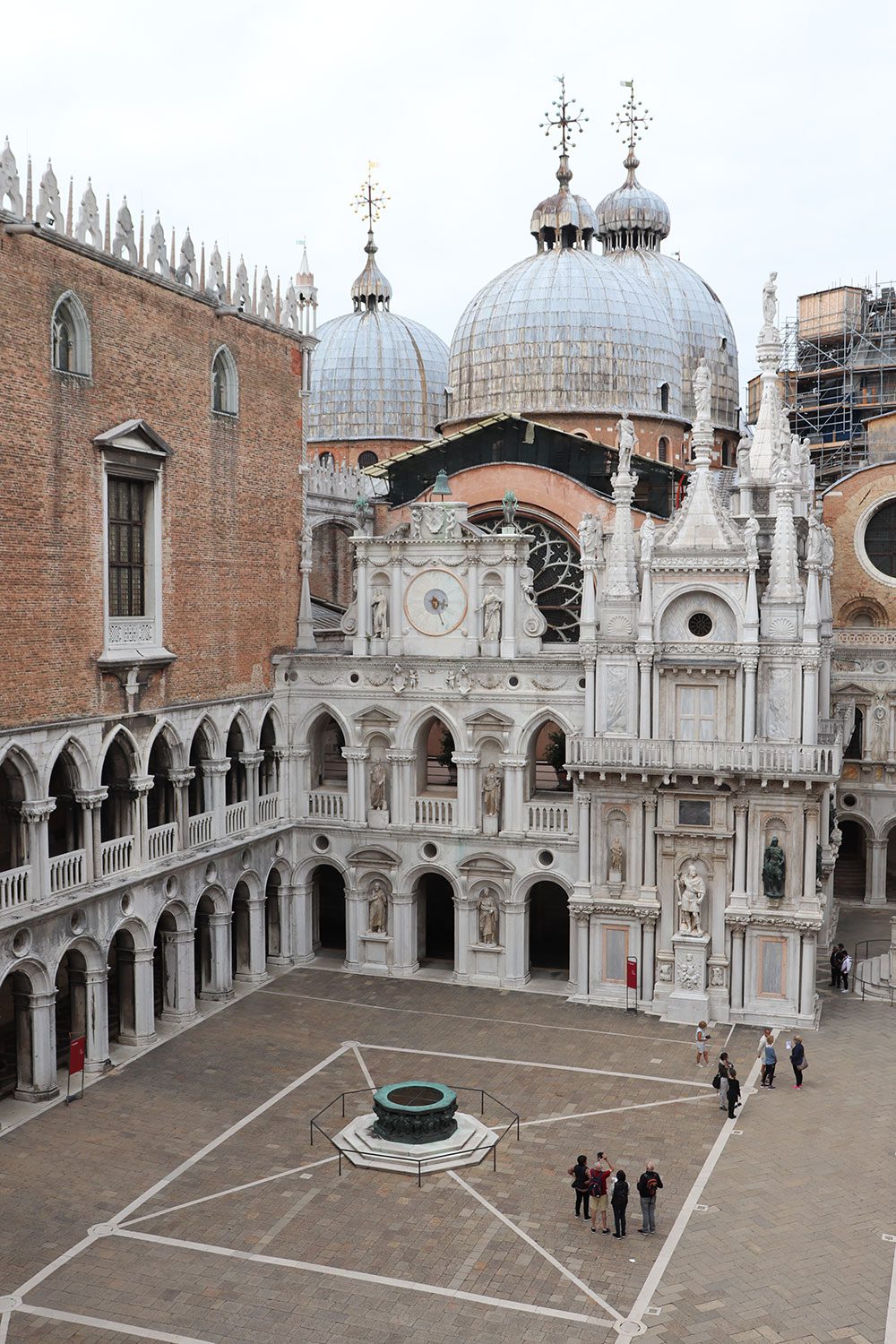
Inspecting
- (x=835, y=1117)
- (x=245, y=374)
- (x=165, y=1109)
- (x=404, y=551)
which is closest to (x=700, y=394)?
(x=404, y=551)

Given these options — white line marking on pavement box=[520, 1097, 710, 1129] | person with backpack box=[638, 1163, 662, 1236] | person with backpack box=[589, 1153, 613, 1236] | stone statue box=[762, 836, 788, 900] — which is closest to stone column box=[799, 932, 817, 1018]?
stone statue box=[762, 836, 788, 900]

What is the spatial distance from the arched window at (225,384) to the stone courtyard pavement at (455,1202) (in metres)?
15.2

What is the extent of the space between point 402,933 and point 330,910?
18.2 feet

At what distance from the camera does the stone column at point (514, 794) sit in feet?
115

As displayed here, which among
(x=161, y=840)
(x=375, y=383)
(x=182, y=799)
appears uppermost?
(x=375, y=383)

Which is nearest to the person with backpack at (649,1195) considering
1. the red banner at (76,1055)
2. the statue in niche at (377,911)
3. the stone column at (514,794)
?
the red banner at (76,1055)

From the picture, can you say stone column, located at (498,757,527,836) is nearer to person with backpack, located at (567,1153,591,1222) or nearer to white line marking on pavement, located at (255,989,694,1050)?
white line marking on pavement, located at (255,989,694,1050)

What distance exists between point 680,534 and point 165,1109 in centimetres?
1770

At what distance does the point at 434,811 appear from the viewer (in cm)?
3612

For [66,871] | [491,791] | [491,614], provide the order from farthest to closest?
[491,791] → [491,614] → [66,871]

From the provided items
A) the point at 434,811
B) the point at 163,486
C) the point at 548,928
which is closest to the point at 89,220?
the point at 163,486

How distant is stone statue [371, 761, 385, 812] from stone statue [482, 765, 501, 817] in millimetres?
2850

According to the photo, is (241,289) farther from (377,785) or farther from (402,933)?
(402,933)

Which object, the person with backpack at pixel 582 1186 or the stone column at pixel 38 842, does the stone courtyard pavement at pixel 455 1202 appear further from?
the stone column at pixel 38 842
